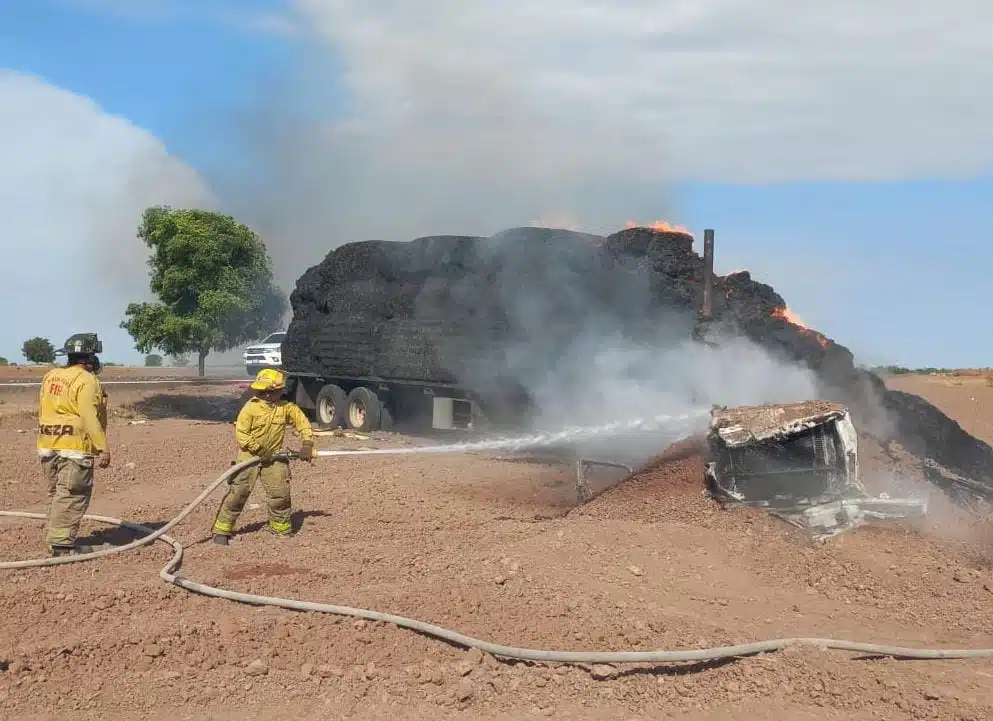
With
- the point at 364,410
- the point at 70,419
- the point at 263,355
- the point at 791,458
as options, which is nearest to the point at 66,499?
the point at 70,419

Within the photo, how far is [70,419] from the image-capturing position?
7.76 m

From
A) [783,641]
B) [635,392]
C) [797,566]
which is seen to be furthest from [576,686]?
[635,392]

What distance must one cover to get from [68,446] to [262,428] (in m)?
1.55

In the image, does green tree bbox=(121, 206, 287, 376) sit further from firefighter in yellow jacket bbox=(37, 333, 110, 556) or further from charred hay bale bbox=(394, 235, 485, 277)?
firefighter in yellow jacket bbox=(37, 333, 110, 556)

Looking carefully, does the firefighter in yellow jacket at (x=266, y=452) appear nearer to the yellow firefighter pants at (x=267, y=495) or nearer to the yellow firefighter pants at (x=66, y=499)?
the yellow firefighter pants at (x=267, y=495)

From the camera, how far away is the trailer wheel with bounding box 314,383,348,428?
60.9 feet

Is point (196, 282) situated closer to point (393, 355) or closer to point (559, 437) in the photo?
point (393, 355)

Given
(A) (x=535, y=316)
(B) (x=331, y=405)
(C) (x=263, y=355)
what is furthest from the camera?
(C) (x=263, y=355)

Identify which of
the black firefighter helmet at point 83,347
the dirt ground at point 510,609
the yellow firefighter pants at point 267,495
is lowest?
the dirt ground at point 510,609

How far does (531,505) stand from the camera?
10211 millimetres

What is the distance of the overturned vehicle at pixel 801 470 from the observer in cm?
791

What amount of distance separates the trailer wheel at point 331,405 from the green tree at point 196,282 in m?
4.54

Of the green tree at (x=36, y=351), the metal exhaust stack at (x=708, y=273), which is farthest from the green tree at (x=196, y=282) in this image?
the green tree at (x=36, y=351)

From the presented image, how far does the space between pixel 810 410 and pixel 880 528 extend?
1.10 m
